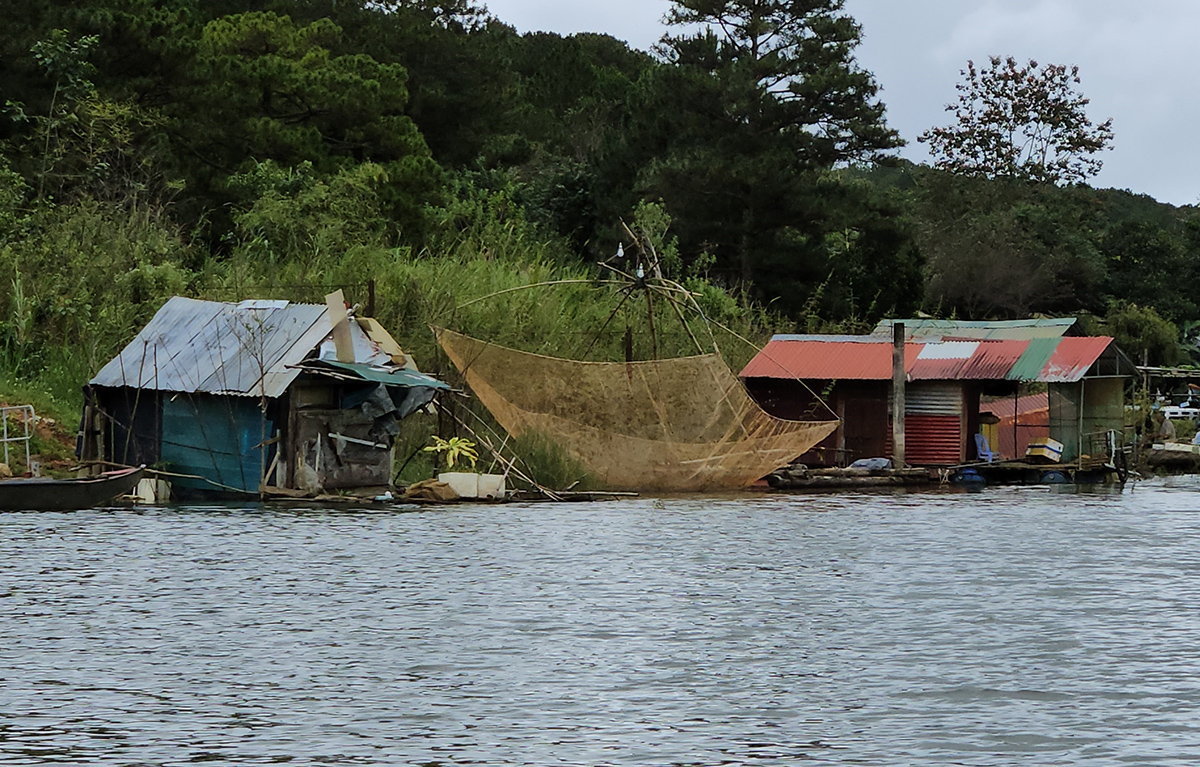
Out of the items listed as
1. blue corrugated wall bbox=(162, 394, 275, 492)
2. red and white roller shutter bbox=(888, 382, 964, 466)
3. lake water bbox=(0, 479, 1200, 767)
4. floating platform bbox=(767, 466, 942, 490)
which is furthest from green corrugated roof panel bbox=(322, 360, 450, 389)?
red and white roller shutter bbox=(888, 382, 964, 466)

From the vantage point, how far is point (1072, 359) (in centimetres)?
3622

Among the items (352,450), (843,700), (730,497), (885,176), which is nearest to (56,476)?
(352,450)

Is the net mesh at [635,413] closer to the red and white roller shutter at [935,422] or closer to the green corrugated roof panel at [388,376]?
the green corrugated roof panel at [388,376]

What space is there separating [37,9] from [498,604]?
23.8m

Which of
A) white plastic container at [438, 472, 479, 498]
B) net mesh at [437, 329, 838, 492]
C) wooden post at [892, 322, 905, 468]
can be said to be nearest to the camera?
white plastic container at [438, 472, 479, 498]

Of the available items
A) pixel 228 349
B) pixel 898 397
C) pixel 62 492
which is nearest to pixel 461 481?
pixel 228 349

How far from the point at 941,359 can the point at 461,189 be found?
14.1 meters

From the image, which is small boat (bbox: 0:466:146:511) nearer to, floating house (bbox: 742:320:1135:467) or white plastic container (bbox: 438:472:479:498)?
white plastic container (bbox: 438:472:479:498)

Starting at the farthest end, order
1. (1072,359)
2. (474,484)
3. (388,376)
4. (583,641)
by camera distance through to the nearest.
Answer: (1072,359)
(474,484)
(388,376)
(583,641)

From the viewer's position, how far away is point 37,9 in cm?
3584

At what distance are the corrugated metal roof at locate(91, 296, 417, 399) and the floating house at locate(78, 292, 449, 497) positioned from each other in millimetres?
22

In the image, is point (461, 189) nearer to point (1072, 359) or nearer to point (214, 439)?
point (1072, 359)

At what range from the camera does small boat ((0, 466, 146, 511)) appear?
74.9 ft

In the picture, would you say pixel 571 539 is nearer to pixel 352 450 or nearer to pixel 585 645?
pixel 352 450
